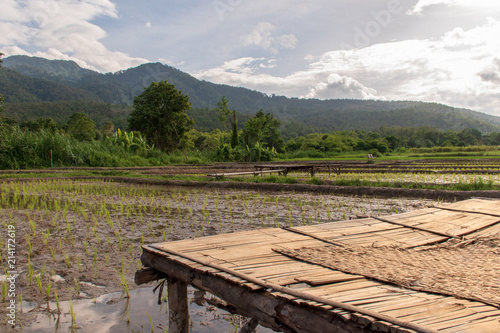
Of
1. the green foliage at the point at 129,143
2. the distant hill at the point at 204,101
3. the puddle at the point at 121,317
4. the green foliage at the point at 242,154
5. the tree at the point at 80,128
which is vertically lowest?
the puddle at the point at 121,317

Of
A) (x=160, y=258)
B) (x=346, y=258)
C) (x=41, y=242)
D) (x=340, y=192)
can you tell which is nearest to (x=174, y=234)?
(x=41, y=242)

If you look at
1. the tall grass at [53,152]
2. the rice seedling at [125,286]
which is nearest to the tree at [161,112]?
the tall grass at [53,152]

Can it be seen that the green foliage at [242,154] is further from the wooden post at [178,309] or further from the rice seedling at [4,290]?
the wooden post at [178,309]

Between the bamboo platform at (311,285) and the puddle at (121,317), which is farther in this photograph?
the puddle at (121,317)

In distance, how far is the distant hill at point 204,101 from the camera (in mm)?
77794

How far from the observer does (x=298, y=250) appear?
2453mm

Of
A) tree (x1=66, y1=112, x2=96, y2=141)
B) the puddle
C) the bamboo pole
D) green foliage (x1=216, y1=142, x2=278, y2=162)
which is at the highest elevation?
tree (x1=66, y1=112, x2=96, y2=141)

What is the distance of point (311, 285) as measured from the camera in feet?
5.98

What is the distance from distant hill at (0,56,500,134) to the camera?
7779cm

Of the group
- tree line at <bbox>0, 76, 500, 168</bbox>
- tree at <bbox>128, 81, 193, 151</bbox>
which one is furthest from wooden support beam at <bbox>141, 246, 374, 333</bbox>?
tree at <bbox>128, 81, 193, 151</bbox>

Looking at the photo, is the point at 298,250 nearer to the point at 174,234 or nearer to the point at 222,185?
the point at 174,234

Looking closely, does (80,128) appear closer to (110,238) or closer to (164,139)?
(164,139)

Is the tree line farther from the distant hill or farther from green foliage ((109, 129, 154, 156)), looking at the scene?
the distant hill

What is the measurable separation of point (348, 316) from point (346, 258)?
0.88m
